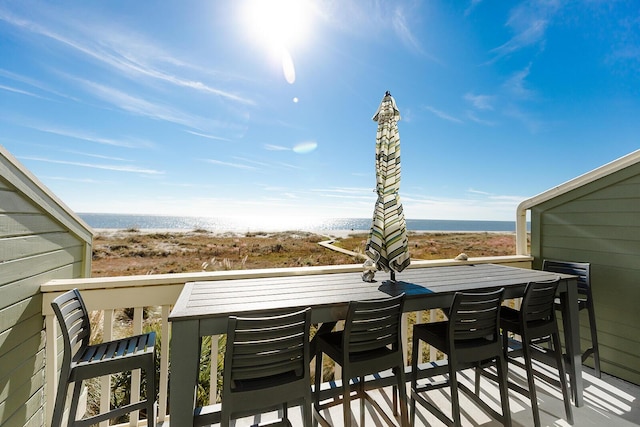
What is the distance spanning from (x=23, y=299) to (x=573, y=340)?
14.2 ft

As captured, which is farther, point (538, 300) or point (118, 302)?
point (538, 300)

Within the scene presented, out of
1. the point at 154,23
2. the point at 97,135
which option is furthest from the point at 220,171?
the point at 154,23

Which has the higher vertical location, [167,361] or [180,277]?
[180,277]

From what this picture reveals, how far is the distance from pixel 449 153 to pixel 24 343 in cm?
1339

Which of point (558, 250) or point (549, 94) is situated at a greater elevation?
point (549, 94)

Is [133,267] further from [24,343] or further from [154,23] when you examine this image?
[24,343]

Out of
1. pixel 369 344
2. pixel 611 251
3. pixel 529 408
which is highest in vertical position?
pixel 611 251

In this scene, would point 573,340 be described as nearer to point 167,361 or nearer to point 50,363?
point 167,361

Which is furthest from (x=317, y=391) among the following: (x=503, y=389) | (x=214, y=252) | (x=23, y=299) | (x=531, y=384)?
(x=214, y=252)

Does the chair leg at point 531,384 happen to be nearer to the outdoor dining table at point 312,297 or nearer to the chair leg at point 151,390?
the outdoor dining table at point 312,297

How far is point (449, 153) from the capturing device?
1209 centimetres

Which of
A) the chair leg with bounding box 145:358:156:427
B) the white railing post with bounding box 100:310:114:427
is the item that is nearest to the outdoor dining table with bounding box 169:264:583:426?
the chair leg with bounding box 145:358:156:427

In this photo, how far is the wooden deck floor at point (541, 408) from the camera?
2215 millimetres

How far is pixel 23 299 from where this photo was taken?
5.74 ft
